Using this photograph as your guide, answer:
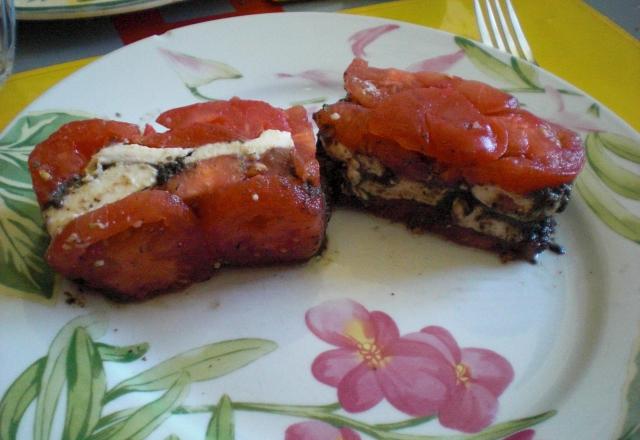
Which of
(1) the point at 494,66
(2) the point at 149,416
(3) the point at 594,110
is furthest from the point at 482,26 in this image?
(2) the point at 149,416

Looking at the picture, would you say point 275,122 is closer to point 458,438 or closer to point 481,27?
point 458,438

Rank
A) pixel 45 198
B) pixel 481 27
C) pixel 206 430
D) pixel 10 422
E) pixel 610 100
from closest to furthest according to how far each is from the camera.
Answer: pixel 10 422, pixel 206 430, pixel 45 198, pixel 610 100, pixel 481 27

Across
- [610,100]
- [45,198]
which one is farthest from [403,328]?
[610,100]

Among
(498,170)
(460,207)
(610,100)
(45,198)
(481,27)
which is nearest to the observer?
(45,198)

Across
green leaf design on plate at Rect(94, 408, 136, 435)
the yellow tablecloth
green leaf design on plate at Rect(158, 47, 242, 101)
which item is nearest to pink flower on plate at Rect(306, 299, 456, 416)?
green leaf design on plate at Rect(94, 408, 136, 435)

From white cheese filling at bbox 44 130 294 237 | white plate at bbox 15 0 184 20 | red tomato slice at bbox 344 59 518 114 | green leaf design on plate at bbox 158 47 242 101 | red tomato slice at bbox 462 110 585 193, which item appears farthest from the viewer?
white plate at bbox 15 0 184 20

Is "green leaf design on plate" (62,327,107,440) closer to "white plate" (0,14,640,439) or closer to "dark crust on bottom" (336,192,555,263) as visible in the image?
"white plate" (0,14,640,439)

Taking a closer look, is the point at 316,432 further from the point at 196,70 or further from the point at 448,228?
the point at 196,70
